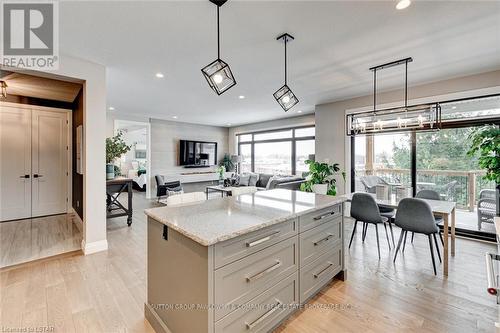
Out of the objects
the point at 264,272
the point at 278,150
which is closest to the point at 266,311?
the point at 264,272

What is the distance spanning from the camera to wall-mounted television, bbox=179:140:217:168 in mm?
8180

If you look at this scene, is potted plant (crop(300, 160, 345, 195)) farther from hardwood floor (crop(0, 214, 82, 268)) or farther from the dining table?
hardwood floor (crop(0, 214, 82, 268))

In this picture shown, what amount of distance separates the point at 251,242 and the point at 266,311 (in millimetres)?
568

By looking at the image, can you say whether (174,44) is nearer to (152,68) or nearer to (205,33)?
(205,33)

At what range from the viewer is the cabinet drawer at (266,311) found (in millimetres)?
1438

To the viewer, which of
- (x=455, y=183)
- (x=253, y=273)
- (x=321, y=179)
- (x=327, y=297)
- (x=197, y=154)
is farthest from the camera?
(x=197, y=154)

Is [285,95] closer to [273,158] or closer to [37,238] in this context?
[37,238]

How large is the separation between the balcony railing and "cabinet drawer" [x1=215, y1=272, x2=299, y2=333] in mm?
3905

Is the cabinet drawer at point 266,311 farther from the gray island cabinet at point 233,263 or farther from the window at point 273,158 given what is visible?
the window at point 273,158

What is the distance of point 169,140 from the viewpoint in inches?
313

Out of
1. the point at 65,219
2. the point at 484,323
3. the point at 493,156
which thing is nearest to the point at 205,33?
the point at 484,323

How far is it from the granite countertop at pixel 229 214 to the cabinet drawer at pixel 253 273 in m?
0.21

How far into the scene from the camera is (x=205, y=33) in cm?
245

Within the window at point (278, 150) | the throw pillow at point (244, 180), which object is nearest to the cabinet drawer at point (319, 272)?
the window at point (278, 150)
